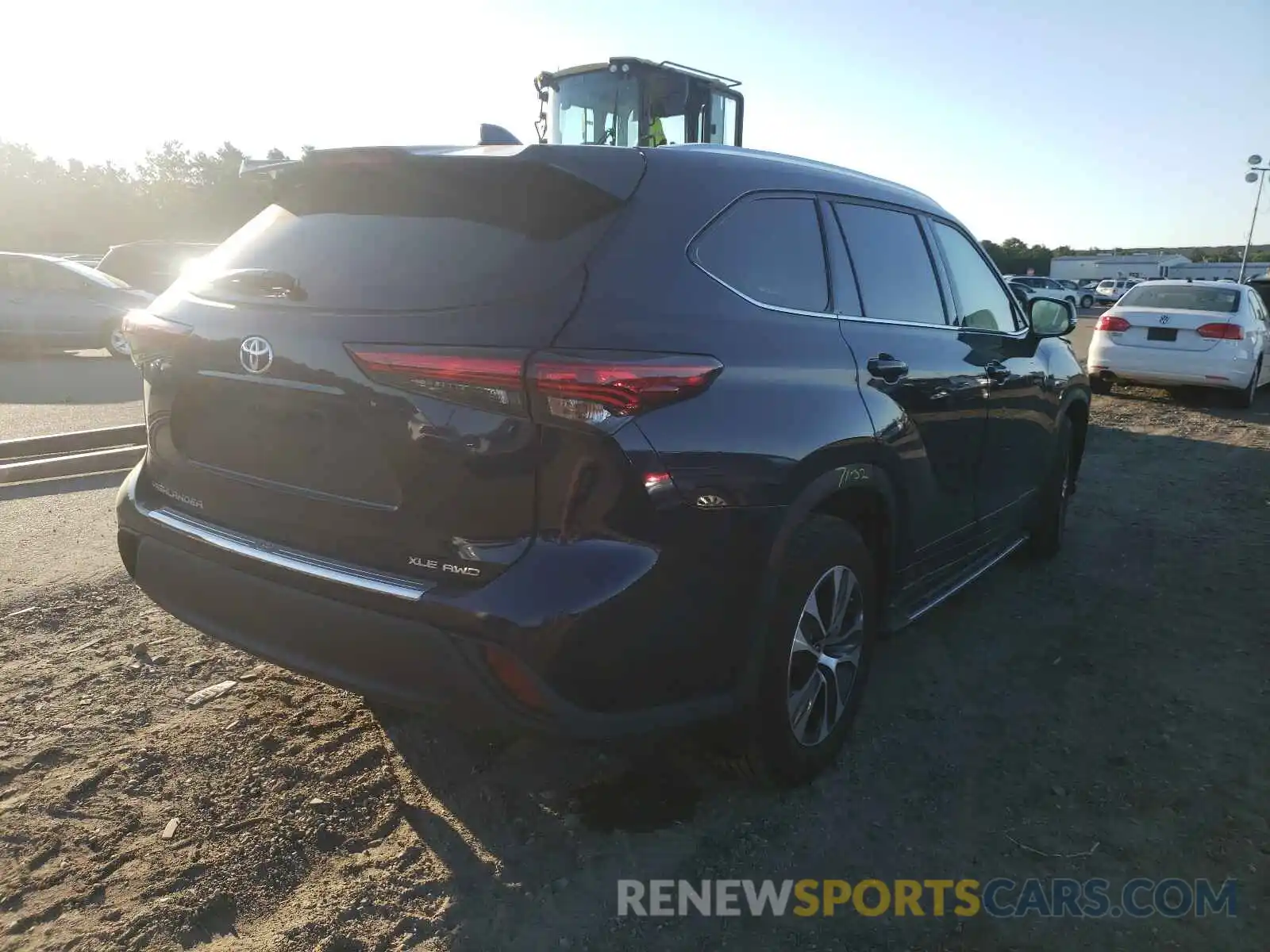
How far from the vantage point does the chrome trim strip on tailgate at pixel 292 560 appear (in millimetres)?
2172

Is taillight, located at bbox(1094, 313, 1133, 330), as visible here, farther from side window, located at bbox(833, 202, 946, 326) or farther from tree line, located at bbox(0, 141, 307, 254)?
tree line, located at bbox(0, 141, 307, 254)

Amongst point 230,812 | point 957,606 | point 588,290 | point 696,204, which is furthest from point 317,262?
point 957,606

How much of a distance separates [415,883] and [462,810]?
1.08ft

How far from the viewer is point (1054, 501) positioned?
5.07 meters

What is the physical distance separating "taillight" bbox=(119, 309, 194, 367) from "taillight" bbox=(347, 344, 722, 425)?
0.83 meters

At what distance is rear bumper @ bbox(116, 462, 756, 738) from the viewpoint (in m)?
2.07

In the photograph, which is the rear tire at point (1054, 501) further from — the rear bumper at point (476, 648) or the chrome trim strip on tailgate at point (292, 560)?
the chrome trim strip on tailgate at point (292, 560)

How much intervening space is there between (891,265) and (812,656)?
5.08 ft

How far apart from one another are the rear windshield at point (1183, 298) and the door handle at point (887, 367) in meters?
10.1

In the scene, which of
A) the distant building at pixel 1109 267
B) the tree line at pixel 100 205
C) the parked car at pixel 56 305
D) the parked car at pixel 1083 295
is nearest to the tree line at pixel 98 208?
the tree line at pixel 100 205

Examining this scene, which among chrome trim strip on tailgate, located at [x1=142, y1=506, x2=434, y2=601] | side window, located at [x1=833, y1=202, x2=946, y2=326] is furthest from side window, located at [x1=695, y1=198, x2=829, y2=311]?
chrome trim strip on tailgate, located at [x1=142, y1=506, x2=434, y2=601]

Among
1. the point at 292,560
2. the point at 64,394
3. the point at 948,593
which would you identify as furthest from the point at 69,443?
the point at 948,593

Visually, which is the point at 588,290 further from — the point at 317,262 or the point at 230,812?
the point at 230,812

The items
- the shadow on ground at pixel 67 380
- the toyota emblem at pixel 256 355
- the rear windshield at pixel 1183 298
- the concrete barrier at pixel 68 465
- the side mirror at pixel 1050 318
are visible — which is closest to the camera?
the toyota emblem at pixel 256 355
